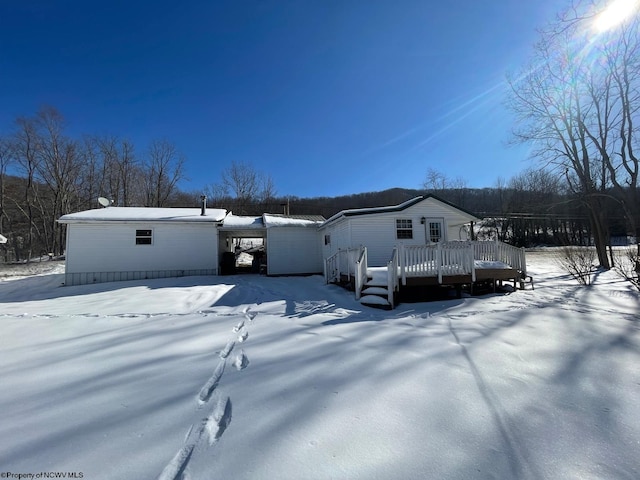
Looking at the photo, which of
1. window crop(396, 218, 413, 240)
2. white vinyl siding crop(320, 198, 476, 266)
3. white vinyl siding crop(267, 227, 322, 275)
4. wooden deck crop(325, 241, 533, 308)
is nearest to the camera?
wooden deck crop(325, 241, 533, 308)

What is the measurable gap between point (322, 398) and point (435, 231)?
1243cm

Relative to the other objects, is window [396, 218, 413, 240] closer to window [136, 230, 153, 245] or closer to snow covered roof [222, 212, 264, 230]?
snow covered roof [222, 212, 264, 230]

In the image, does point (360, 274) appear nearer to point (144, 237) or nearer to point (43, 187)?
point (144, 237)

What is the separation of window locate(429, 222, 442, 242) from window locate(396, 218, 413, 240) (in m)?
0.99

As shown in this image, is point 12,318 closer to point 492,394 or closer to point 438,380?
point 438,380

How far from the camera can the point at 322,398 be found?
275 cm

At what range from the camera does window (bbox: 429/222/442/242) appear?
1372cm

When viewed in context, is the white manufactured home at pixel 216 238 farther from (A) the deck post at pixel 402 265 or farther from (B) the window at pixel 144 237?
(A) the deck post at pixel 402 265

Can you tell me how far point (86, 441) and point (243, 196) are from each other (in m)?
36.0

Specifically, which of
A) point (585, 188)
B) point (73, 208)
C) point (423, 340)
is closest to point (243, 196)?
point (73, 208)

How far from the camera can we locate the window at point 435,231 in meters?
13.7

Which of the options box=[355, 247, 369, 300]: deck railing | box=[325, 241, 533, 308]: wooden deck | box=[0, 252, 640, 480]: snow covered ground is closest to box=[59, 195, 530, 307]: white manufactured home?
box=[355, 247, 369, 300]: deck railing

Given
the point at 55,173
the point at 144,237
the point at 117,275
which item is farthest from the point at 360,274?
the point at 55,173

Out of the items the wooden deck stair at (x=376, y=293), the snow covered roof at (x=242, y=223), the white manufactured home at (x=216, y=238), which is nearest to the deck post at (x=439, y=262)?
the wooden deck stair at (x=376, y=293)
